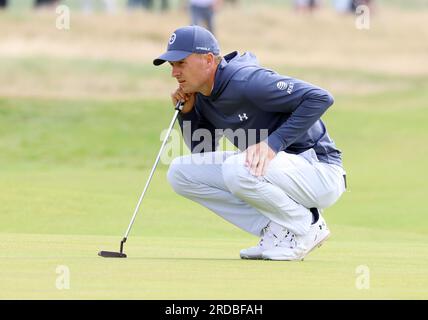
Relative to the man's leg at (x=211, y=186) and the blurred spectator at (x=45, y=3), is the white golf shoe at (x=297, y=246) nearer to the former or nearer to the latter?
the man's leg at (x=211, y=186)

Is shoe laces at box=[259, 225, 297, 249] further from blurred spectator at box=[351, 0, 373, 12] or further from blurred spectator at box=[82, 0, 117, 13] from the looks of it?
blurred spectator at box=[351, 0, 373, 12]

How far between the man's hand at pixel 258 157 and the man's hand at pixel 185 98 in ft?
2.06

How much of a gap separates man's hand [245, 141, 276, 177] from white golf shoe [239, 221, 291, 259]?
435 mm

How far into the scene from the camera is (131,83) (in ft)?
88.3

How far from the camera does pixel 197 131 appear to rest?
701cm

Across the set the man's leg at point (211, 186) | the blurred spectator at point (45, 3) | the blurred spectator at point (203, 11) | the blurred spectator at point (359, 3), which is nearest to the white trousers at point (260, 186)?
the man's leg at point (211, 186)

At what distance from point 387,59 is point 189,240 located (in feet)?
86.2

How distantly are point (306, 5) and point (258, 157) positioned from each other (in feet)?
114

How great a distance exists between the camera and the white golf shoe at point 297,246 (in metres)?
Result: 6.56

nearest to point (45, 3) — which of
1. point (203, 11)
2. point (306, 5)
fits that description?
point (203, 11)

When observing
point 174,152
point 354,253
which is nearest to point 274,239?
point 354,253

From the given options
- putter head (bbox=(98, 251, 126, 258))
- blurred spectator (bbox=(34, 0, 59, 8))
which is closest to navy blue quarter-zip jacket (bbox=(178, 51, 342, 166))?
putter head (bbox=(98, 251, 126, 258))

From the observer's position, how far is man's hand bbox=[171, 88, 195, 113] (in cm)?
684

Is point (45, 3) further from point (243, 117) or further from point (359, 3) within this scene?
point (243, 117)
